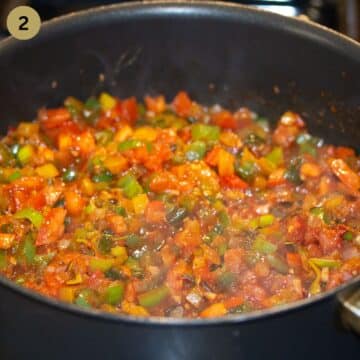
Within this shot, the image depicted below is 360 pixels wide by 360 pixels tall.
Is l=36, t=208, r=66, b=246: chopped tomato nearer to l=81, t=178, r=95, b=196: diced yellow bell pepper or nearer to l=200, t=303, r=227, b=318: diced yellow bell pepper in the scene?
l=81, t=178, r=95, b=196: diced yellow bell pepper

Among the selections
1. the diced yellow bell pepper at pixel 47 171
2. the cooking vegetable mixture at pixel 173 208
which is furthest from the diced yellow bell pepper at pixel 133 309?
the diced yellow bell pepper at pixel 47 171

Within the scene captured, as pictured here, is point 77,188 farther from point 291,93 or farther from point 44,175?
point 291,93

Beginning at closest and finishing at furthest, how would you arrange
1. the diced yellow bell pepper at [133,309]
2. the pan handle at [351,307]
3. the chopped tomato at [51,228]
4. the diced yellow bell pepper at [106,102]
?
the pan handle at [351,307] < the diced yellow bell pepper at [133,309] < the chopped tomato at [51,228] < the diced yellow bell pepper at [106,102]

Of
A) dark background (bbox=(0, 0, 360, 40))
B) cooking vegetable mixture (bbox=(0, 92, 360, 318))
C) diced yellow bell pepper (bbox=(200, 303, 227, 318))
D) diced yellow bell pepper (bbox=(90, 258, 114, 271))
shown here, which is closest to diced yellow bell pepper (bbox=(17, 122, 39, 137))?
cooking vegetable mixture (bbox=(0, 92, 360, 318))

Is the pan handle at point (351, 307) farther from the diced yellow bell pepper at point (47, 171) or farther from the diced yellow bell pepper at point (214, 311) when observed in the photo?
the diced yellow bell pepper at point (47, 171)

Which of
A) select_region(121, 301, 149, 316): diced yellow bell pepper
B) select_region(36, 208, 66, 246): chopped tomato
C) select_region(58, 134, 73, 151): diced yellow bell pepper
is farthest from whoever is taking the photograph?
select_region(58, 134, 73, 151): diced yellow bell pepper

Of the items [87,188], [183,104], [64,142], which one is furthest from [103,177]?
[183,104]

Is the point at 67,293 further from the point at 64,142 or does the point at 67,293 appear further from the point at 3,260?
the point at 64,142
